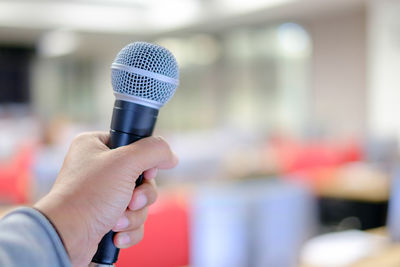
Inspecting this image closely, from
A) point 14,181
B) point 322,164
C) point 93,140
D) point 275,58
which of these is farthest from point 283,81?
point 93,140

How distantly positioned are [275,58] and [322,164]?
5861 mm

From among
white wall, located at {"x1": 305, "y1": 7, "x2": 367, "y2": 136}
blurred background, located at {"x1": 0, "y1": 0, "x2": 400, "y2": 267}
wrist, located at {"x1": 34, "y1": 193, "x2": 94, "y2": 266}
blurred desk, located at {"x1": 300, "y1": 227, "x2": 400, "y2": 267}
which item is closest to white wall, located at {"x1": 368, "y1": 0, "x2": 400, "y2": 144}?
blurred background, located at {"x1": 0, "y1": 0, "x2": 400, "y2": 267}

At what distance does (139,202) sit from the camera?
1.69 feet

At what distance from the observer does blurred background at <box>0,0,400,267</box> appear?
192 cm

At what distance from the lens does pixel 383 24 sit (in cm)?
776

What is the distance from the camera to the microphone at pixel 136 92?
0.49 m

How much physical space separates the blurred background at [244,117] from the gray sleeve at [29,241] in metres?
0.19

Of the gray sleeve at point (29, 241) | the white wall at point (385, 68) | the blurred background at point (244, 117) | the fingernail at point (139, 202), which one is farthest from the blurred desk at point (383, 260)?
the white wall at point (385, 68)

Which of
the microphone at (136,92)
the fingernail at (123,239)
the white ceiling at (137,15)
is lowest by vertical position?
the fingernail at (123,239)

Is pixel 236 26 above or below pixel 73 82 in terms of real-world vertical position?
above

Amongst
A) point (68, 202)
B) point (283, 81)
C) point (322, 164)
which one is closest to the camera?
point (68, 202)

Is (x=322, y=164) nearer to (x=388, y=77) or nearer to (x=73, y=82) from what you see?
(x=388, y=77)

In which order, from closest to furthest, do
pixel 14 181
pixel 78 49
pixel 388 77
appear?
pixel 14 181, pixel 388 77, pixel 78 49

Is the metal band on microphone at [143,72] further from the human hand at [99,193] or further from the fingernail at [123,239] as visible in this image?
the fingernail at [123,239]
